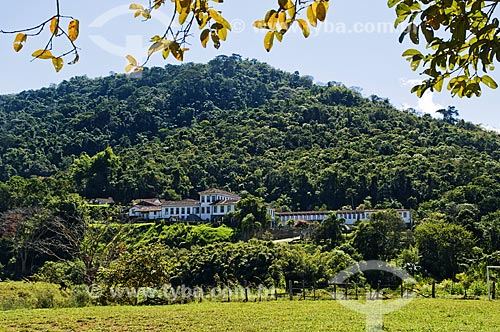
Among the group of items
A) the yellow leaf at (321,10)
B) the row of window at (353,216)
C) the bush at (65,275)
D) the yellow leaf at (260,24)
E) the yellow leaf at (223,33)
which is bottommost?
the bush at (65,275)

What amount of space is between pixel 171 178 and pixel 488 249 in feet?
116

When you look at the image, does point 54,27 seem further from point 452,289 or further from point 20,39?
point 452,289

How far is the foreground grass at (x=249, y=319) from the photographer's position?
8.05 metres

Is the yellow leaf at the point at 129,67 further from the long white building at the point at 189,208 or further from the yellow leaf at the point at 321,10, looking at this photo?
the long white building at the point at 189,208

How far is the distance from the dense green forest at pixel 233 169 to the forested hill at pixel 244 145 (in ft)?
0.70

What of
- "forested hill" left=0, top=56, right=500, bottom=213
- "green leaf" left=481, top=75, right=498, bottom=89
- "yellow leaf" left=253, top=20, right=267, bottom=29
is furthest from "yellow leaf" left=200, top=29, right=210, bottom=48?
"forested hill" left=0, top=56, right=500, bottom=213

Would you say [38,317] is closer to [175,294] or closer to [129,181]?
[175,294]

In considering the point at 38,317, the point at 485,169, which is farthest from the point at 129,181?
the point at 38,317

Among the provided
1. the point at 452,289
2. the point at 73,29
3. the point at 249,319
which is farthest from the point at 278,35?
the point at 452,289

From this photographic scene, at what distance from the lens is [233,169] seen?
5903 centimetres

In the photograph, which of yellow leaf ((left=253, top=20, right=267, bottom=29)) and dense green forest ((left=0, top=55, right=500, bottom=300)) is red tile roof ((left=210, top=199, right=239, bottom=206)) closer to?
dense green forest ((left=0, top=55, right=500, bottom=300))

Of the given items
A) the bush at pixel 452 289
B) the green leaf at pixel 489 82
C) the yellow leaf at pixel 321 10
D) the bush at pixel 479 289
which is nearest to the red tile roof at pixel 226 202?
the bush at pixel 452 289

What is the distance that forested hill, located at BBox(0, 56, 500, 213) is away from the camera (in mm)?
49562

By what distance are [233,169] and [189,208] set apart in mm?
11758
